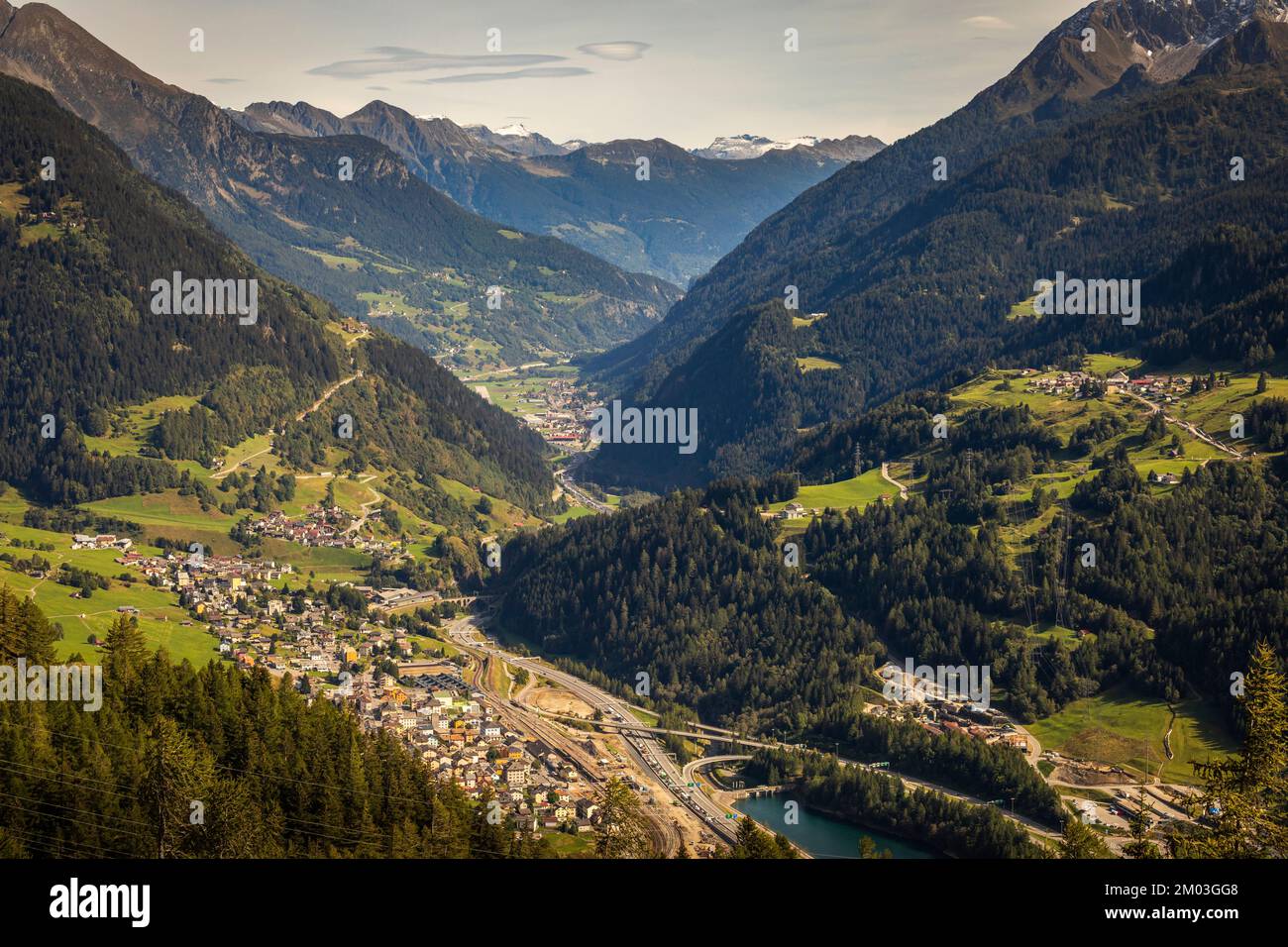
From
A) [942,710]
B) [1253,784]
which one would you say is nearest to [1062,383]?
[942,710]

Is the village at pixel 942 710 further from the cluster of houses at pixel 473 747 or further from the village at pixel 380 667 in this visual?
the village at pixel 380 667

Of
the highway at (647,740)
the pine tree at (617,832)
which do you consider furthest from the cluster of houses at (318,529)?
the pine tree at (617,832)

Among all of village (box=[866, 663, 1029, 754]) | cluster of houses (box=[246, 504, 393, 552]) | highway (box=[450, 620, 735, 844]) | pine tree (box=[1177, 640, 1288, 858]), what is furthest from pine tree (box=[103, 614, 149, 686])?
cluster of houses (box=[246, 504, 393, 552])

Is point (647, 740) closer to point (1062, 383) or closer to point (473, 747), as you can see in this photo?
point (473, 747)

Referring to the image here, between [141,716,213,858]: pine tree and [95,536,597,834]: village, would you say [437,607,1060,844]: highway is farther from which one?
[141,716,213,858]: pine tree

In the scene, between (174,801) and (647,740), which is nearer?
(174,801)

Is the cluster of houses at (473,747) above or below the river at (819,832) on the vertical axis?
above
